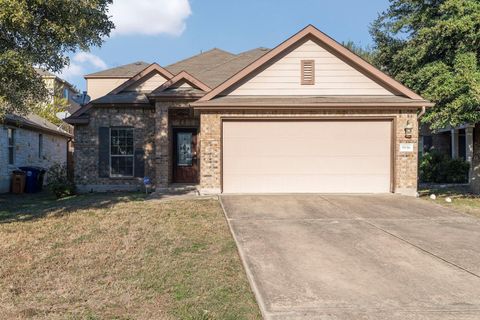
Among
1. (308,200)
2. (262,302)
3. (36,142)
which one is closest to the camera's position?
(262,302)

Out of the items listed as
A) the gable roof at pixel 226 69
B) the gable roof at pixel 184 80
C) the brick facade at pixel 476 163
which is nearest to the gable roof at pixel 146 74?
the gable roof at pixel 184 80

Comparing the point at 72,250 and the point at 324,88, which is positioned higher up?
the point at 324,88

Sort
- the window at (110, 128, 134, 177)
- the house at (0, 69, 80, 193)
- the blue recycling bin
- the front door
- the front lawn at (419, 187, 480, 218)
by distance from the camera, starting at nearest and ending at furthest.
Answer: the front lawn at (419, 187, 480, 218) → the window at (110, 128, 134, 177) → the front door → the house at (0, 69, 80, 193) → the blue recycling bin

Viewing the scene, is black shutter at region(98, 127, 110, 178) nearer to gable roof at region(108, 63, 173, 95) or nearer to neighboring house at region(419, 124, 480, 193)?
gable roof at region(108, 63, 173, 95)

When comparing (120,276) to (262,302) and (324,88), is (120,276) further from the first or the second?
(324,88)

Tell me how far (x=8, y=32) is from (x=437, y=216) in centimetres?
1060

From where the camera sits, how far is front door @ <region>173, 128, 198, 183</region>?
15.9 m

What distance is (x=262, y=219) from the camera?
8.86m

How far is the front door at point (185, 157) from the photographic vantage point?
15.9 metres

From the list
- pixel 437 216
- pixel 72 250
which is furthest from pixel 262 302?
pixel 437 216

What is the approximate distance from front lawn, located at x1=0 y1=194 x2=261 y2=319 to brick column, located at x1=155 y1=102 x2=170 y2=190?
4977 millimetres

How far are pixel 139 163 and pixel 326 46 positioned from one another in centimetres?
820

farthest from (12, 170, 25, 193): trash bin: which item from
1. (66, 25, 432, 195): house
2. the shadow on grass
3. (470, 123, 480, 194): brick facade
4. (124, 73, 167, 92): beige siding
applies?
(470, 123, 480, 194): brick facade

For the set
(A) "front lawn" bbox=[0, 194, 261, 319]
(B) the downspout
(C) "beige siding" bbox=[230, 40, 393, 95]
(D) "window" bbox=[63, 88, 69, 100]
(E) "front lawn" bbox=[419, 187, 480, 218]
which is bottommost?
(A) "front lawn" bbox=[0, 194, 261, 319]
